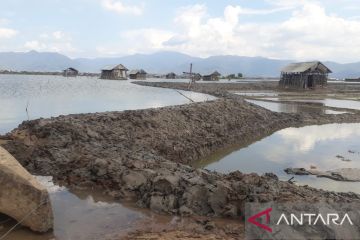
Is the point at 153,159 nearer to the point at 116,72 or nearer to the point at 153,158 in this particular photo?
the point at 153,158

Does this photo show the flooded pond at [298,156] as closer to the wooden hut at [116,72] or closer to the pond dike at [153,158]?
the pond dike at [153,158]

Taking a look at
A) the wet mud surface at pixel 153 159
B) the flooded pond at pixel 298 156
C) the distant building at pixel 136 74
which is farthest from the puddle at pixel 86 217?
the distant building at pixel 136 74

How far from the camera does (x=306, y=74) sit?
188 ft

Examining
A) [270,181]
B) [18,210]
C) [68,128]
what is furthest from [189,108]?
[18,210]

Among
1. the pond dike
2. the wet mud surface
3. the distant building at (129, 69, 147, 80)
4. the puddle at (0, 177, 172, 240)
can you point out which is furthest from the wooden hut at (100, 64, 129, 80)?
the puddle at (0, 177, 172, 240)

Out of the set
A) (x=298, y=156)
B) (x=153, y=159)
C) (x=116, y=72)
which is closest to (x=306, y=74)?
(x=298, y=156)

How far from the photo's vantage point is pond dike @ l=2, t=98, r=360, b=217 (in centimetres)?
896

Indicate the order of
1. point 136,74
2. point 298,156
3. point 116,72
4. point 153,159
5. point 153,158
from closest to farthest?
point 153,159
point 153,158
point 298,156
point 116,72
point 136,74

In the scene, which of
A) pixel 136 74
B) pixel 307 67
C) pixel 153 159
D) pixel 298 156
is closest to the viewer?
pixel 153 159

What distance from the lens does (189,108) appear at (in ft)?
74.6

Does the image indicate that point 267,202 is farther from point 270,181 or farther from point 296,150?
point 296,150

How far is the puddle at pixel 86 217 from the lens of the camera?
758 cm

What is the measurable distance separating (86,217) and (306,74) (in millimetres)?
54006

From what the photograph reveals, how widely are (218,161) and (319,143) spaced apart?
686 centimetres
